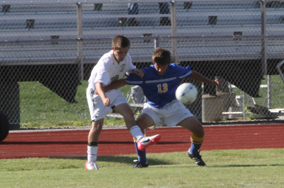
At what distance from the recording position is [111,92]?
6.11 metres

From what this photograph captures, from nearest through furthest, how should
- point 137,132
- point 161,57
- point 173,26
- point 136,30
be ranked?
point 137,132
point 161,57
point 173,26
point 136,30

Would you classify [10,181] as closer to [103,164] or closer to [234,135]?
[103,164]

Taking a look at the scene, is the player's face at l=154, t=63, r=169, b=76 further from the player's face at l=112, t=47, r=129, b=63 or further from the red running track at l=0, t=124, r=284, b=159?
the red running track at l=0, t=124, r=284, b=159

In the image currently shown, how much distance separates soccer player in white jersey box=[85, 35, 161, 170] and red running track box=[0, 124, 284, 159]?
2.32 metres

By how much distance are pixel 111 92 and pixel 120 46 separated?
0.57 m

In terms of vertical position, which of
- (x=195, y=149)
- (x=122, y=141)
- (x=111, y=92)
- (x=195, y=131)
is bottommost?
(x=122, y=141)

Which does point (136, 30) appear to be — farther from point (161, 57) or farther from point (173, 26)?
point (161, 57)

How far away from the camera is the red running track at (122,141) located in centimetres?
887

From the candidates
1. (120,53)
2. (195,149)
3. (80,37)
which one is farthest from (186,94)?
(80,37)

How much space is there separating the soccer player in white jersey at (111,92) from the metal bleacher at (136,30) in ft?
18.2

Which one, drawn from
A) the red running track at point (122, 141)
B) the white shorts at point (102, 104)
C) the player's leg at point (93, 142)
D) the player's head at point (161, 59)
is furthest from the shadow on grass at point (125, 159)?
the player's head at point (161, 59)

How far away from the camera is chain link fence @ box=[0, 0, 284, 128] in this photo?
11641 mm

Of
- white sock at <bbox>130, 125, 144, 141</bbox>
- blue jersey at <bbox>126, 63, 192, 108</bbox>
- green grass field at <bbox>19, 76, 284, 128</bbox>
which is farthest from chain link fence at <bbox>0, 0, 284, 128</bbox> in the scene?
green grass field at <bbox>19, 76, 284, 128</bbox>

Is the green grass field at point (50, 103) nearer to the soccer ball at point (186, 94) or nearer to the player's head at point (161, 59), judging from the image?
the soccer ball at point (186, 94)
